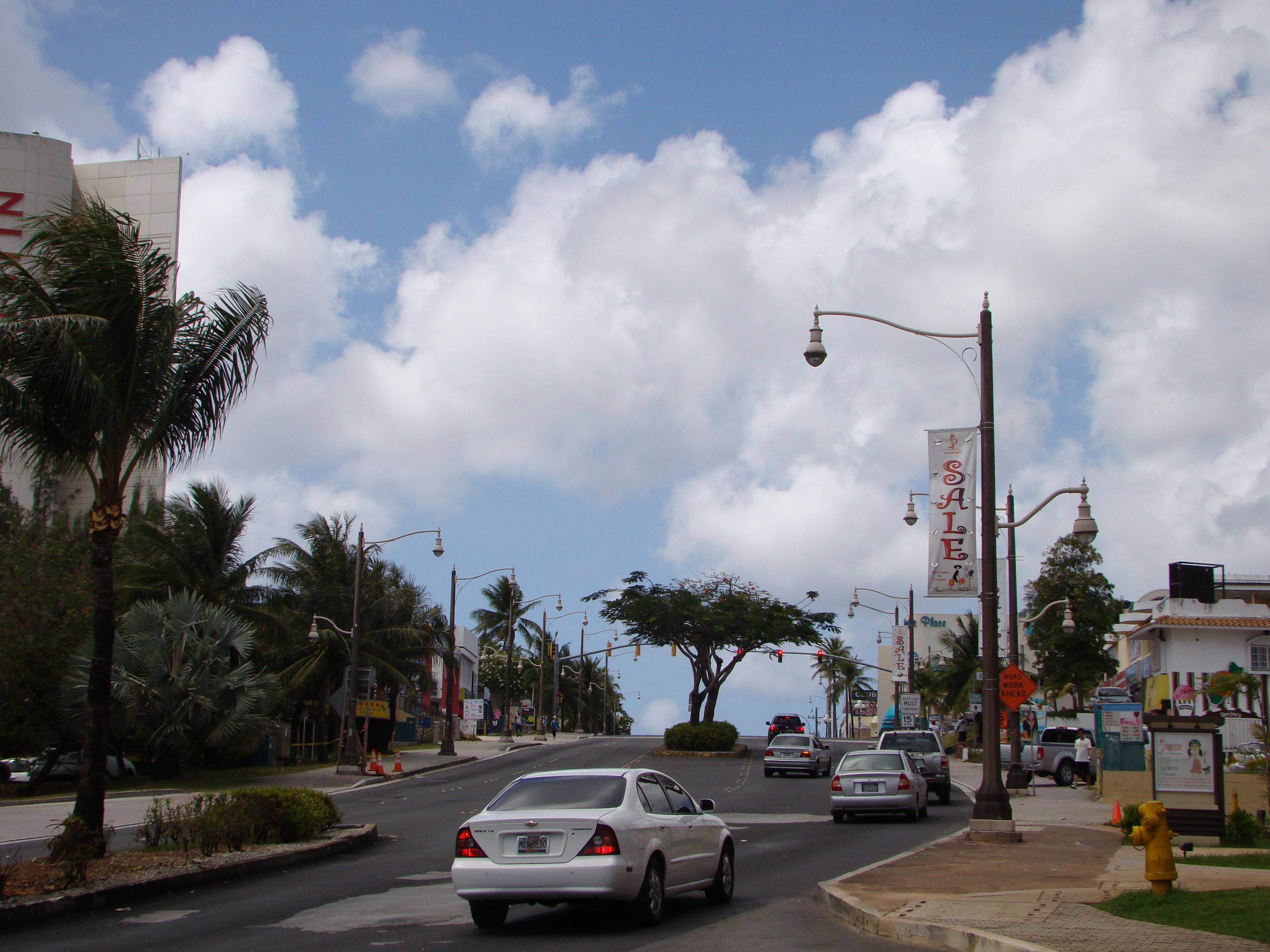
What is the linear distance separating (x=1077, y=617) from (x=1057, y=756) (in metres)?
24.9

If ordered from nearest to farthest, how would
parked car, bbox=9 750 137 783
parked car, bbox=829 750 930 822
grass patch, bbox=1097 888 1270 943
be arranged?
grass patch, bbox=1097 888 1270 943
parked car, bbox=829 750 930 822
parked car, bbox=9 750 137 783

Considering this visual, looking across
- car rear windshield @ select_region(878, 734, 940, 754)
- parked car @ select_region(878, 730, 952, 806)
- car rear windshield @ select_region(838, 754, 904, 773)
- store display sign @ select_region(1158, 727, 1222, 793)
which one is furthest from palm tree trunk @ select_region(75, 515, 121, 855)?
car rear windshield @ select_region(878, 734, 940, 754)

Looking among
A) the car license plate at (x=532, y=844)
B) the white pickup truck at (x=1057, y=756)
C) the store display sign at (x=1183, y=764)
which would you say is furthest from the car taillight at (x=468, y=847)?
the white pickup truck at (x=1057, y=756)

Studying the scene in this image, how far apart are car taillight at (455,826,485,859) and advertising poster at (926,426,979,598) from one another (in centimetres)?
988

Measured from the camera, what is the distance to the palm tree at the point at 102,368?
1389cm

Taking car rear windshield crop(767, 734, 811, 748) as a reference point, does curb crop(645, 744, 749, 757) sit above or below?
below

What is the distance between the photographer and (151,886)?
12.5 m

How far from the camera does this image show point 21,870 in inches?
496

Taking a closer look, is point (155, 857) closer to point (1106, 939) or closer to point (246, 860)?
point (246, 860)

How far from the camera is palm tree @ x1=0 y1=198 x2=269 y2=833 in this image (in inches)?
547

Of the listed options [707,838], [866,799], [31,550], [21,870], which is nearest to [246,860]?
[21,870]

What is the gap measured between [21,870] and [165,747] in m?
25.2

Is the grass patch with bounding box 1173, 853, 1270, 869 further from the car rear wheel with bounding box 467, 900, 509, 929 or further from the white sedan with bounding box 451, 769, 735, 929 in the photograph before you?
the car rear wheel with bounding box 467, 900, 509, 929

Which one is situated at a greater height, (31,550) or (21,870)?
(31,550)
